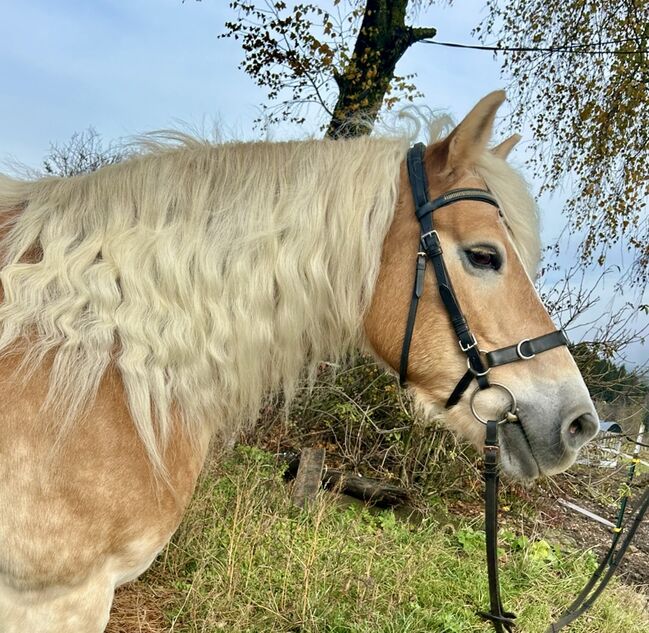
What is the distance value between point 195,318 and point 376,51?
687 cm

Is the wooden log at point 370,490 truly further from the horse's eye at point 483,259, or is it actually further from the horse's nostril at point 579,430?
the horse's eye at point 483,259

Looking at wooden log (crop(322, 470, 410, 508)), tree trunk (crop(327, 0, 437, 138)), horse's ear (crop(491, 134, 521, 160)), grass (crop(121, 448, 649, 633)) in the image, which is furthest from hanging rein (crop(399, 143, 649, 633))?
tree trunk (crop(327, 0, 437, 138))

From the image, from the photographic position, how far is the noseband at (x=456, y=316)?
69.4 inches

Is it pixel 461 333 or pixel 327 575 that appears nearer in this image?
pixel 461 333

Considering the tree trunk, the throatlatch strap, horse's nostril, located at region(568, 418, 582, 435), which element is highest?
the tree trunk

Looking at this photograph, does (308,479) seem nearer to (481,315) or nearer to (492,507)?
(492,507)

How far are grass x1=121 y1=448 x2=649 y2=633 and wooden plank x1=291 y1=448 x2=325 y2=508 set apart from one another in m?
0.17

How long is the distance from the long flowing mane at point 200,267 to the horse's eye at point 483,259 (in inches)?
8.1

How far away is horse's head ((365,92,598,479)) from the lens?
176 cm

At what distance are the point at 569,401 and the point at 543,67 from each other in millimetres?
8344

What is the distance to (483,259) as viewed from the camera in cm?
181

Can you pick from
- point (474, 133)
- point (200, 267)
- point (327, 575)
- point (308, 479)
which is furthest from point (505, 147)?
point (308, 479)

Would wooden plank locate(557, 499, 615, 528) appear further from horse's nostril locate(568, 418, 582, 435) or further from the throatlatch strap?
horse's nostril locate(568, 418, 582, 435)

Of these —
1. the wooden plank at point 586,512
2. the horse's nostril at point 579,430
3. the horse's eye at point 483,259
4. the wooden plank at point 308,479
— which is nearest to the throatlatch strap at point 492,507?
the horse's nostril at point 579,430
